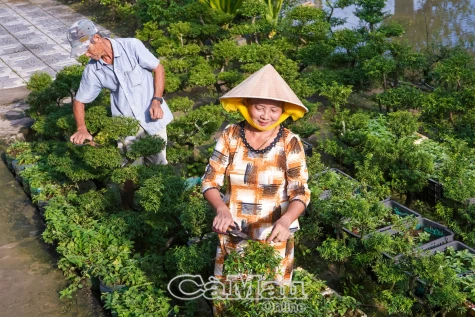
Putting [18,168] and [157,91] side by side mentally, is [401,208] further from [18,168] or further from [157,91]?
[18,168]

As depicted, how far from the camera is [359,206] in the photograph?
4.54 m

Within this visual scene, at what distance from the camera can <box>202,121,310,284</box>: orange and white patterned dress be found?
3375 millimetres

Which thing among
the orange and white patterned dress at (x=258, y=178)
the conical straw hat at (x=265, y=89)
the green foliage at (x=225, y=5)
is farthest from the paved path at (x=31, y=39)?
the conical straw hat at (x=265, y=89)

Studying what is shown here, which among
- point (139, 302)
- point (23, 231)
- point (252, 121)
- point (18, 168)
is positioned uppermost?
point (252, 121)

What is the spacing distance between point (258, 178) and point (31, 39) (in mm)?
8877

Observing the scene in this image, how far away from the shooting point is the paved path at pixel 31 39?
9.73 m

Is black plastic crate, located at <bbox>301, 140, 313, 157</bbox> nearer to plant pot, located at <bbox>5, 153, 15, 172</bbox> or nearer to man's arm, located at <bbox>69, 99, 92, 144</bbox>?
man's arm, located at <bbox>69, 99, 92, 144</bbox>

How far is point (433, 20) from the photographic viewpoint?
11.2 meters

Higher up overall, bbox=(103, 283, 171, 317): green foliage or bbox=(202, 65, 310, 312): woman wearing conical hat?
bbox=(202, 65, 310, 312): woman wearing conical hat

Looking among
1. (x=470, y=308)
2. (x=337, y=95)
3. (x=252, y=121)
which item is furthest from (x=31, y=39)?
(x=470, y=308)

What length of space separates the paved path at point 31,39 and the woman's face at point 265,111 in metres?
6.62

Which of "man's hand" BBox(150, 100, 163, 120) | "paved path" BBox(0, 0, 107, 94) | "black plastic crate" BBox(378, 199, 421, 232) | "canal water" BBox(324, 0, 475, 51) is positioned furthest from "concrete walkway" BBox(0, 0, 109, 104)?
"black plastic crate" BBox(378, 199, 421, 232)

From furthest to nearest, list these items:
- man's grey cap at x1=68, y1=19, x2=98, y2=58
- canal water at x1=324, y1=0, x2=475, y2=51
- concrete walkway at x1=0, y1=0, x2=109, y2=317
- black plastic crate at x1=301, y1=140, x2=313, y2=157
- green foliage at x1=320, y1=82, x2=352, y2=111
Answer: canal water at x1=324, y1=0, x2=475, y2=51 → green foliage at x1=320, y1=82, x2=352, y2=111 → black plastic crate at x1=301, y1=140, x2=313, y2=157 → man's grey cap at x1=68, y1=19, x2=98, y2=58 → concrete walkway at x1=0, y1=0, x2=109, y2=317

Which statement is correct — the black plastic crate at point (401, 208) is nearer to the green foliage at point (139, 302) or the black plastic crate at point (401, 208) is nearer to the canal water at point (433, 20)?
the green foliage at point (139, 302)
